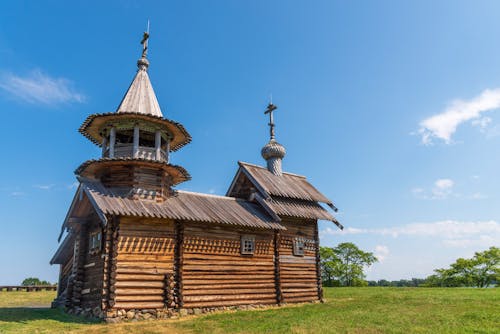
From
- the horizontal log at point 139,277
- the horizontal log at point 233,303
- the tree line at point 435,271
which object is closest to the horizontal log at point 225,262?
the horizontal log at point 139,277

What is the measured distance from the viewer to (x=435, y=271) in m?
51.6

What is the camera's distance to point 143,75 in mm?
21688

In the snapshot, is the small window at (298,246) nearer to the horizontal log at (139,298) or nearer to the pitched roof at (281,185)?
the pitched roof at (281,185)

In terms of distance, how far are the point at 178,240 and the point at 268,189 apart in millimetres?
7172

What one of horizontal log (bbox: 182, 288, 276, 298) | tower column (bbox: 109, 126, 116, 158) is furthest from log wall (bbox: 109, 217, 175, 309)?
tower column (bbox: 109, 126, 116, 158)

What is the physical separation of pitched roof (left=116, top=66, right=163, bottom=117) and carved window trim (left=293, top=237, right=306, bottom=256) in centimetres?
1026

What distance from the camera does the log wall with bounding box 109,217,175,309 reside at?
615 inches

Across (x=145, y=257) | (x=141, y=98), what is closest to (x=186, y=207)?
(x=145, y=257)

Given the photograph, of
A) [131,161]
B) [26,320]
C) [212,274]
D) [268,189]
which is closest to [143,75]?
[131,161]

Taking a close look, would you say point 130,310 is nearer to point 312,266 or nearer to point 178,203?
point 178,203

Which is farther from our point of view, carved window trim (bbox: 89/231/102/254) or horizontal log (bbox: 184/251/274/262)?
horizontal log (bbox: 184/251/274/262)

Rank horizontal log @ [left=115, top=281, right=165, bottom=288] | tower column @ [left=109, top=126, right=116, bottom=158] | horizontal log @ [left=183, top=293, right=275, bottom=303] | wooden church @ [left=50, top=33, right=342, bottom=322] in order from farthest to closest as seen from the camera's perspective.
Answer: tower column @ [left=109, top=126, right=116, bottom=158] → horizontal log @ [left=183, top=293, right=275, bottom=303] → wooden church @ [left=50, top=33, right=342, bottom=322] → horizontal log @ [left=115, top=281, right=165, bottom=288]

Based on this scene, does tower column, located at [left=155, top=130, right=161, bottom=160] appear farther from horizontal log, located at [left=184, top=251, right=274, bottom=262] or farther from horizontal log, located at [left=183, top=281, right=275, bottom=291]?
horizontal log, located at [left=183, top=281, right=275, bottom=291]

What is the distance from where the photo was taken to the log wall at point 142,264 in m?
15.6
